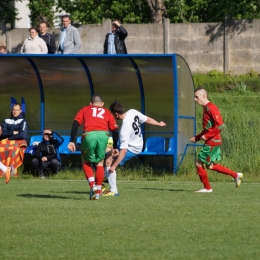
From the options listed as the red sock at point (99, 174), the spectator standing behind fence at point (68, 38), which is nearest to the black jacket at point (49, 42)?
the spectator standing behind fence at point (68, 38)

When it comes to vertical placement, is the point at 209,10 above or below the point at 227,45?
above

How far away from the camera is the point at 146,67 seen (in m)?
19.2

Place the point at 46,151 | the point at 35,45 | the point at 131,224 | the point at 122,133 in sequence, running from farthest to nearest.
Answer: the point at 35,45 < the point at 46,151 < the point at 122,133 < the point at 131,224

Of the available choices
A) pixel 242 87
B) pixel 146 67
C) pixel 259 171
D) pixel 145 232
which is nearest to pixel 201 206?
pixel 145 232

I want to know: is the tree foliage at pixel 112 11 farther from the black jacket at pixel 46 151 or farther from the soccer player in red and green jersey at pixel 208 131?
the soccer player in red and green jersey at pixel 208 131

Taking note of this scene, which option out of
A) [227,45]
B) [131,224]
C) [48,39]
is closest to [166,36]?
[227,45]

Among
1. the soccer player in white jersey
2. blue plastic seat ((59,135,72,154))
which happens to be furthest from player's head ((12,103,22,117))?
the soccer player in white jersey

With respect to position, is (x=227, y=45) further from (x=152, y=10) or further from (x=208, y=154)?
(x=208, y=154)

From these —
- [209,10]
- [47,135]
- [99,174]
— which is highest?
[209,10]

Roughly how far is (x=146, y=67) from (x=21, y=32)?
Result: 12297 millimetres

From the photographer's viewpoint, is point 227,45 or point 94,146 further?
point 227,45

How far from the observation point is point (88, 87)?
20.0 m

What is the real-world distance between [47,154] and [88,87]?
2.58 m

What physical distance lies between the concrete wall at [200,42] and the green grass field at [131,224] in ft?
49.4
